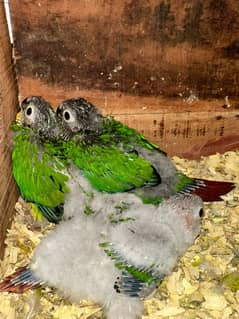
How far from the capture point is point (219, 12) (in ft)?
5.12

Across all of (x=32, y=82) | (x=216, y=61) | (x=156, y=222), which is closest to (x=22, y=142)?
(x=32, y=82)

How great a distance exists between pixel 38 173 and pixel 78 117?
0.56 ft

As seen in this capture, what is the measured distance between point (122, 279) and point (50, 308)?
20 centimetres

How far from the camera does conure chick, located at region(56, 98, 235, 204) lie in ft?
4.55

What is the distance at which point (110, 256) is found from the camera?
1.32m

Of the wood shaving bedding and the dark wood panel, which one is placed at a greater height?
the dark wood panel

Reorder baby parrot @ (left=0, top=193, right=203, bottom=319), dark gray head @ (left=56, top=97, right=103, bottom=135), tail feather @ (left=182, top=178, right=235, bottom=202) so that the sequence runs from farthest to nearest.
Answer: tail feather @ (left=182, top=178, right=235, bottom=202), dark gray head @ (left=56, top=97, right=103, bottom=135), baby parrot @ (left=0, top=193, right=203, bottom=319)

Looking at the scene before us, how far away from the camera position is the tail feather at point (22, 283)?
53.6 inches

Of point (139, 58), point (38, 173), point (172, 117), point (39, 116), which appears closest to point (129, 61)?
point (139, 58)

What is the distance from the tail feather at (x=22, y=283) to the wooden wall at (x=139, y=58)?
514 millimetres

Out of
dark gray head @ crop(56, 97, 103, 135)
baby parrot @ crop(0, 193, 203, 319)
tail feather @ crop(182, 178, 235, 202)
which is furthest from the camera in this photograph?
tail feather @ crop(182, 178, 235, 202)

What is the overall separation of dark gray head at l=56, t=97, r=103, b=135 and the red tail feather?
13.5 inches

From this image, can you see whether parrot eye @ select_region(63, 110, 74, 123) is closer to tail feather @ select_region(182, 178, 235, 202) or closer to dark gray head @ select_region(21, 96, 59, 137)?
dark gray head @ select_region(21, 96, 59, 137)

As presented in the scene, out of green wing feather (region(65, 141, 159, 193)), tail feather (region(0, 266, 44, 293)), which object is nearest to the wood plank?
green wing feather (region(65, 141, 159, 193))
